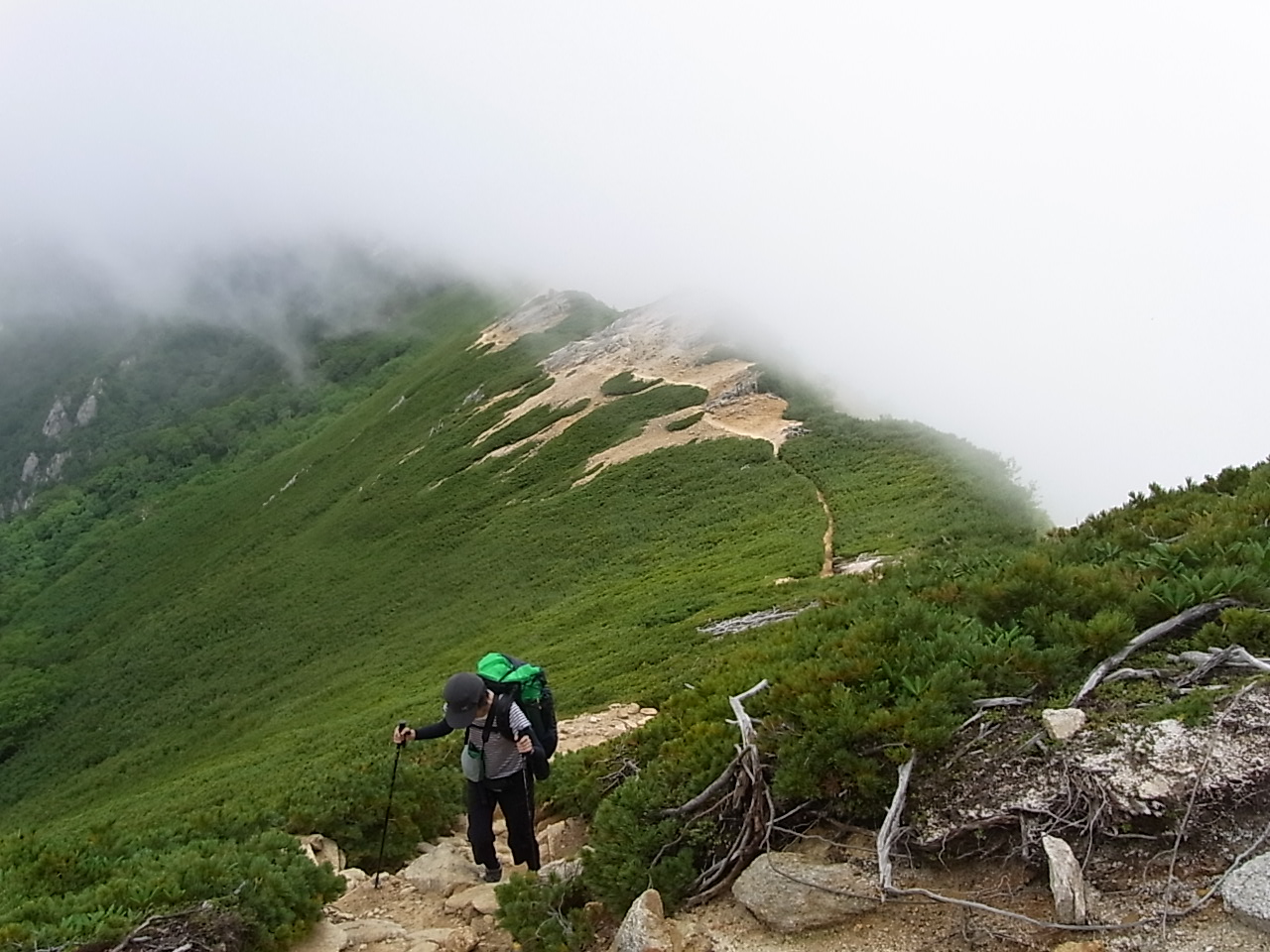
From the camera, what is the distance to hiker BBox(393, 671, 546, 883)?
6.92 metres

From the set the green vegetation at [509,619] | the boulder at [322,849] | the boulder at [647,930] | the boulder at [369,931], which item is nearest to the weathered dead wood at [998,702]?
the green vegetation at [509,619]

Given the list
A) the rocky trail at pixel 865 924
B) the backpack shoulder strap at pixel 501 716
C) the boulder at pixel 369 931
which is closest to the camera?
the rocky trail at pixel 865 924

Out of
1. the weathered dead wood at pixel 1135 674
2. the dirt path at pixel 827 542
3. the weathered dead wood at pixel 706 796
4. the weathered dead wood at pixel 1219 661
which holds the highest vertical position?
the weathered dead wood at pixel 1219 661

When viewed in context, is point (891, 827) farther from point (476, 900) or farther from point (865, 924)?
point (476, 900)

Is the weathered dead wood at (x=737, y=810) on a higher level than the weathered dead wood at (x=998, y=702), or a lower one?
lower

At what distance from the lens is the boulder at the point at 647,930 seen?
16.6ft

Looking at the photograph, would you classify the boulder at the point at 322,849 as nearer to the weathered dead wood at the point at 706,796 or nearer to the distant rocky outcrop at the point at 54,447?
the weathered dead wood at the point at 706,796

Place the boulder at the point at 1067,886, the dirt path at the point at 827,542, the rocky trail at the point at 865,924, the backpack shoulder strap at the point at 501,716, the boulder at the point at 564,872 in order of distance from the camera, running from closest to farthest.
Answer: the rocky trail at the point at 865,924, the boulder at the point at 1067,886, the boulder at the point at 564,872, the backpack shoulder strap at the point at 501,716, the dirt path at the point at 827,542

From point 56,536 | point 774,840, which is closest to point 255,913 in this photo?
point 774,840

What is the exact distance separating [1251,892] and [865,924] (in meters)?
1.83

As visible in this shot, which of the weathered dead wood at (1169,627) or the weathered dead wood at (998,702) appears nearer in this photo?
the weathered dead wood at (998,702)

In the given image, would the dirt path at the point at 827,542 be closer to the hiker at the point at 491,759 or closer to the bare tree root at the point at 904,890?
the hiker at the point at 491,759

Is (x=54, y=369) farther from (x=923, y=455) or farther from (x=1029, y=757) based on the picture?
(x=1029, y=757)

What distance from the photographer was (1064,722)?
5.36 m
